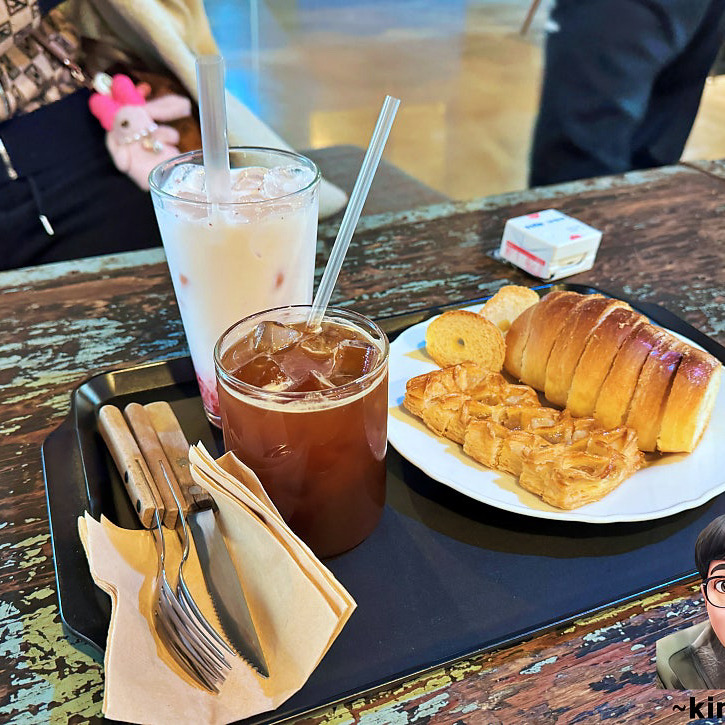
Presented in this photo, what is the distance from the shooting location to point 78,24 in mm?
1806

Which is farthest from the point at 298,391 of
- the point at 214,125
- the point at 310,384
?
the point at 214,125

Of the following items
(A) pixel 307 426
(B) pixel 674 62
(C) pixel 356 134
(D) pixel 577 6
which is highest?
(A) pixel 307 426

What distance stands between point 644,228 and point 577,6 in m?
1.16

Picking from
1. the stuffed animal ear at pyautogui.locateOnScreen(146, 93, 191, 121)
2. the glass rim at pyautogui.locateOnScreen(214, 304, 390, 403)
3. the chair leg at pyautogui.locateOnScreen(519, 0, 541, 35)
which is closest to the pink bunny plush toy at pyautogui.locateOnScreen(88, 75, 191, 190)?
the stuffed animal ear at pyautogui.locateOnScreen(146, 93, 191, 121)

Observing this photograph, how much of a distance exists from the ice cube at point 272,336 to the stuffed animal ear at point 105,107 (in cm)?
137

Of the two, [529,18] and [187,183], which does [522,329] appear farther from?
[529,18]

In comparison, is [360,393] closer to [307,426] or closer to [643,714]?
[307,426]

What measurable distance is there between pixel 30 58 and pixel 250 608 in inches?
64.9

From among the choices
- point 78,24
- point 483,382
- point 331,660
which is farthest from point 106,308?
point 78,24

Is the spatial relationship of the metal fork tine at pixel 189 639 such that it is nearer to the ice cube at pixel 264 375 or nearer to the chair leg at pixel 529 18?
the ice cube at pixel 264 375

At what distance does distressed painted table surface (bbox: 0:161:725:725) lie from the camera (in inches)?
21.1

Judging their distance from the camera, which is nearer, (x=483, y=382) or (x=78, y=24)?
(x=483, y=382)

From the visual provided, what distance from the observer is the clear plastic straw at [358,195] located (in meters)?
0.65

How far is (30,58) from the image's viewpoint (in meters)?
1.71
